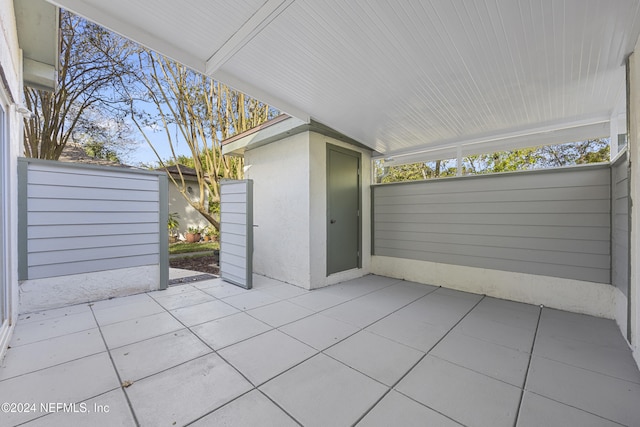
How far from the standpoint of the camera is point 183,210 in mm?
11102

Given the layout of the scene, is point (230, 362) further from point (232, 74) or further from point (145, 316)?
point (232, 74)

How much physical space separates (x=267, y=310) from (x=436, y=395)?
2.08 meters

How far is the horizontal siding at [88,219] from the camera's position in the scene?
3.16m

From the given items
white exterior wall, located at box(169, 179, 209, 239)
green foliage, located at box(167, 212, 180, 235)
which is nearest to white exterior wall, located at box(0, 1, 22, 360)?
green foliage, located at box(167, 212, 180, 235)

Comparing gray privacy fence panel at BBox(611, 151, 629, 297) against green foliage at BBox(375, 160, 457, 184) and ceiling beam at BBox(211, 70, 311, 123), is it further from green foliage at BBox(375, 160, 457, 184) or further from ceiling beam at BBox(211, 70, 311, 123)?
ceiling beam at BBox(211, 70, 311, 123)

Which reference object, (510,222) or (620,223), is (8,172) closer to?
(510,222)

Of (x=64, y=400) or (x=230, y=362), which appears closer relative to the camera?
(x=64, y=400)

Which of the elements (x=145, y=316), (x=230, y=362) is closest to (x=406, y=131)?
(x=230, y=362)

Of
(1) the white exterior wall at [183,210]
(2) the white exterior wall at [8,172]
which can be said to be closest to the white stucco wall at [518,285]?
(2) the white exterior wall at [8,172]

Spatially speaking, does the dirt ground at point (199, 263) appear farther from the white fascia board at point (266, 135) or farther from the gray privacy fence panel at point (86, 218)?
the white fascia board at point (266, 135)

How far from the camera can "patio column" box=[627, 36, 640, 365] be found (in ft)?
6.88

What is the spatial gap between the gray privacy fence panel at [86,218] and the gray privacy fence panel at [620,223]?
5.65m

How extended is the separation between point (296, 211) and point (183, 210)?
28.5 feet

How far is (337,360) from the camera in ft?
6.95
